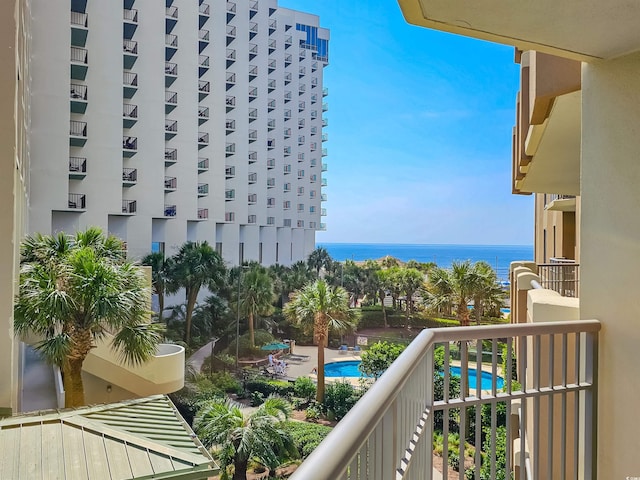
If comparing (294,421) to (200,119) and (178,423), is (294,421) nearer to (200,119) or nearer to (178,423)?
(178,423)

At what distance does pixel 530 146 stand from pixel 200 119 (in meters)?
23.5

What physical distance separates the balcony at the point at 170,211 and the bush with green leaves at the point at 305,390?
33.8ft

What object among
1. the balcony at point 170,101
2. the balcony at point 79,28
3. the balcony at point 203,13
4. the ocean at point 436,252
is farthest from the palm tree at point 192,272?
the ocean at point 436,252

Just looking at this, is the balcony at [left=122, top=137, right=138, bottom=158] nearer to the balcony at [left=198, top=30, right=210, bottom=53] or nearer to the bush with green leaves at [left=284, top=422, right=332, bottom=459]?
the balcony at [left=198, top=30, right=210, bottom=53]

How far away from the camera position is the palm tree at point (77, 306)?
7949 mm

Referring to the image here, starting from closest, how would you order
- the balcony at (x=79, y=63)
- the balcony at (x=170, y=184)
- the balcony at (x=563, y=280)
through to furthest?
the balcony at (x=563, y=280), the balcony at (x=79, y=63), the balcony at (x=170, y=184)

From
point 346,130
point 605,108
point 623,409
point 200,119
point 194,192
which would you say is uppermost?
point 346,130

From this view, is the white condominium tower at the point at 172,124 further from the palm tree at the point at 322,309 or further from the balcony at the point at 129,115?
the palm tree at the point at 322,309

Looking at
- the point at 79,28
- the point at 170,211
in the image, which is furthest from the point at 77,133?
the point at 170,211

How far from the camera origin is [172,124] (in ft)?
78.0

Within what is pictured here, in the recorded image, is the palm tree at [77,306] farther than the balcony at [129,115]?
No

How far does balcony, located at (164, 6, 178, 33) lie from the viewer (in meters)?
23.1

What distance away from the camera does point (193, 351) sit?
22.0 meters

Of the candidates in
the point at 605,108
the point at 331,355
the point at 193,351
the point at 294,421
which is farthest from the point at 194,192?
the point at 605,108
